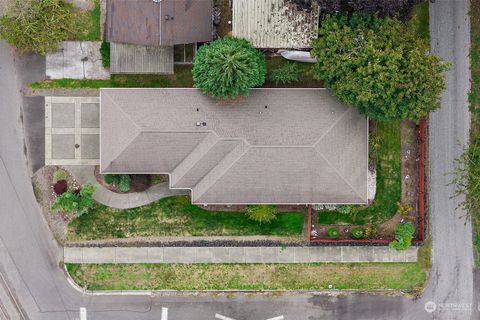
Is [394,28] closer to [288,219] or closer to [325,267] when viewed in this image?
[288,219]

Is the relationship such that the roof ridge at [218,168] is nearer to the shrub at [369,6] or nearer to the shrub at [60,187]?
the shrub at [60,187]

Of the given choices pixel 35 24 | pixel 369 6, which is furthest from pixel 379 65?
pixel 35 24

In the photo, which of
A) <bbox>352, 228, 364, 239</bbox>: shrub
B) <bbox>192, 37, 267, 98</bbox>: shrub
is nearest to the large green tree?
<bbox>192, 37, 267, 98</bbox>: shrub

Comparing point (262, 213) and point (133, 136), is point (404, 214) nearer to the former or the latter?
point (262, 213)

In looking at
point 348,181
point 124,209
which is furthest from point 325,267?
point 124,209

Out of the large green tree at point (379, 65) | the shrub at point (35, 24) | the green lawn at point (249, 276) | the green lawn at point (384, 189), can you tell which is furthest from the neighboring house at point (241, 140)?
the green lawn at point (249, 276)
